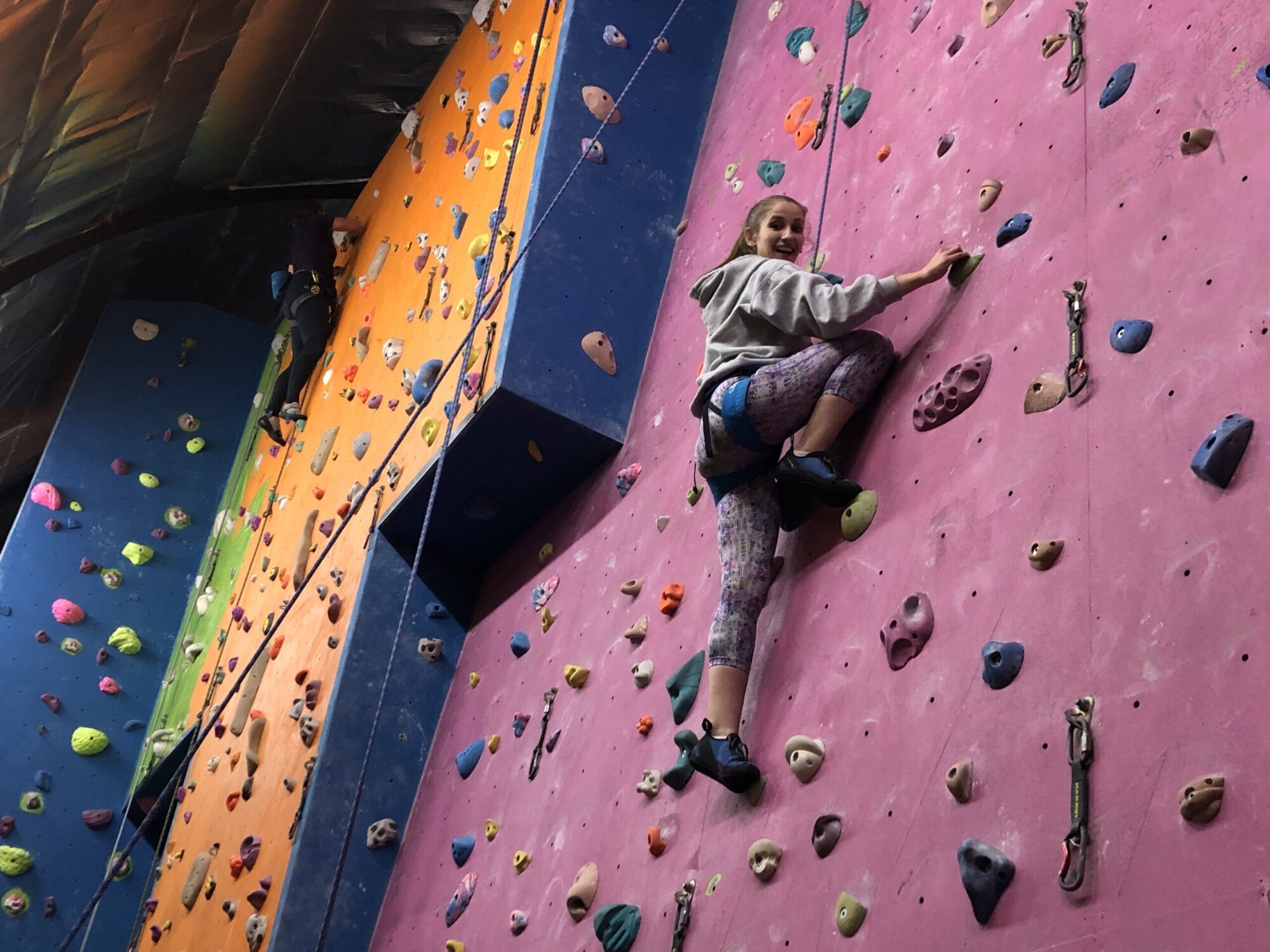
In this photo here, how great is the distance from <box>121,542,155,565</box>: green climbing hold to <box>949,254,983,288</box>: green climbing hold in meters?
5.21

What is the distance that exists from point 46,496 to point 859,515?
5.26 m

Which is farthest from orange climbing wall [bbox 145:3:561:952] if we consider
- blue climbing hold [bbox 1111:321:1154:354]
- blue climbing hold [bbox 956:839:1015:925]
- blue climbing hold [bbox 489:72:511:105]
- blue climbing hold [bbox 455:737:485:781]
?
blue climbing hold [bbox 956:839:1015:925]

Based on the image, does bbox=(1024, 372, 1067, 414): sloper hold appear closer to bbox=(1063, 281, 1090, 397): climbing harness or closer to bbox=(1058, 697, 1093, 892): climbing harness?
bbox=(1063, 281, 1090, 397): climbing harness

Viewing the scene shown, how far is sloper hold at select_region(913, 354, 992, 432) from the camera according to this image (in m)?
2.32

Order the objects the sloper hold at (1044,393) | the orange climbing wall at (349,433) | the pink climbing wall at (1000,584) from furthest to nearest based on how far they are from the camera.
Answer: the orange climbing wall at (349,433), the sloper hold at (1044,393), the pink climbing wall at (1000,584)

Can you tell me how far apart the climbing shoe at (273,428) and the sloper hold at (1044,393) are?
445 cm

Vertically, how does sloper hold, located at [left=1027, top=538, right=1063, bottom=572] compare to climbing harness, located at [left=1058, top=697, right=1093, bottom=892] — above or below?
above

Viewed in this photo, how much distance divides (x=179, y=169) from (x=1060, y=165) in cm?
495

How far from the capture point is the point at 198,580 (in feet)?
22.1

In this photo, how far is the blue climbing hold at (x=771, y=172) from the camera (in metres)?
3.60

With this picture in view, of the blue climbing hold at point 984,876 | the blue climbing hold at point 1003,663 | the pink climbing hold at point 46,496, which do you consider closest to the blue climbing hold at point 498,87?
the pink climbing hold at point 46,496

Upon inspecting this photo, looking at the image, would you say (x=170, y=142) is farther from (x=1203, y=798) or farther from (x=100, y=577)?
(x=1203, y=798)

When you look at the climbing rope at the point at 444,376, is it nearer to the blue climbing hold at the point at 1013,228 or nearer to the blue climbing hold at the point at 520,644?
the blue climbing hold at the point at 520,644

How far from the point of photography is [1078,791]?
1.71 metres
